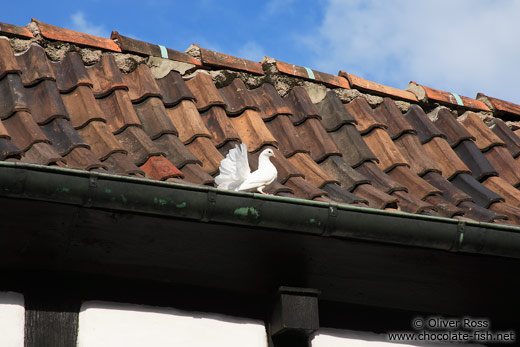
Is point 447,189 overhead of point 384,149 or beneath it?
beneath

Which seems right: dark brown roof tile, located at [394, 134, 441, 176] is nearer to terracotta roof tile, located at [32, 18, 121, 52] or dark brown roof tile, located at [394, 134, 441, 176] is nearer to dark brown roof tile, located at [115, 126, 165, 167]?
dark brown roof tile, located at [115, 126, 165, 167]

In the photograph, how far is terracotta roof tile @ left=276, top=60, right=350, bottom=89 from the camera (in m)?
6.14

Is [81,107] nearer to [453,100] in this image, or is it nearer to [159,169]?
[159,169]

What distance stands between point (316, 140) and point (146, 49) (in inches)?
55.8

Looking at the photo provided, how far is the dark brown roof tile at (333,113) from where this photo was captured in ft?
18.8

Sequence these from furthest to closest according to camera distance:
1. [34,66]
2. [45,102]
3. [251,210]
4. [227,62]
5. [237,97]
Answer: [227,62]
[237,97]
[34,66]
[45,102]
[251,210]

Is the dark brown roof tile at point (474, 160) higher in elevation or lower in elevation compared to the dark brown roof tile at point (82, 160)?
higher

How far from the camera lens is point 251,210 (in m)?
3.57

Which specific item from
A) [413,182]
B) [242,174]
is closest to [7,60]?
[242,174]

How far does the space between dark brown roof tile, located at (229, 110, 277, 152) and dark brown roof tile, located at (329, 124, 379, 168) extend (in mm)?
549

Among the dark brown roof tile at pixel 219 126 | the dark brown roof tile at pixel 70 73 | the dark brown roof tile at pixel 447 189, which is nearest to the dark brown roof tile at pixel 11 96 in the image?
the dark brown roof tile at pixel 70 73

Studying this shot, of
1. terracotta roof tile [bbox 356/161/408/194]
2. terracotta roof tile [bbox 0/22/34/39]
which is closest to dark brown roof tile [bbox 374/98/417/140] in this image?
terracotta roof tile [bbox 356/161/408/194]

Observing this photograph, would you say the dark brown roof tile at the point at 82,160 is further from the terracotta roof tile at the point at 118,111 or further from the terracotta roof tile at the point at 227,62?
the terracotta roof tile at the point at 227,62

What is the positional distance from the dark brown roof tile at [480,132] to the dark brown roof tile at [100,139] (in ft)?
9.46
